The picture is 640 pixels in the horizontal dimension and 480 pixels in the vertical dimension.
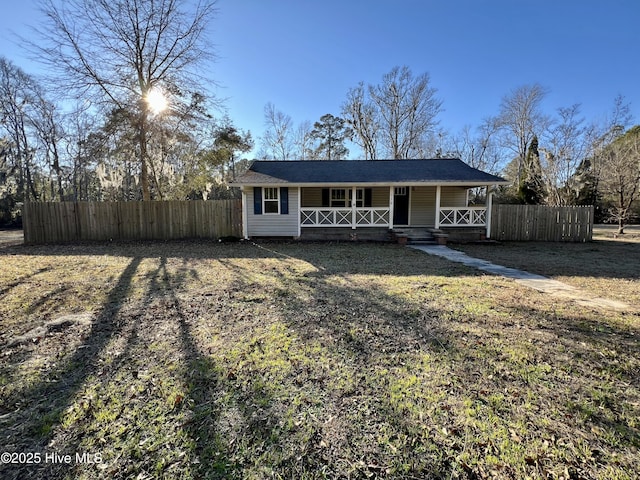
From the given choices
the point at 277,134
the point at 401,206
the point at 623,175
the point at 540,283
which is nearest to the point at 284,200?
the point at 401,206

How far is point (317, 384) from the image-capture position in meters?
2.48

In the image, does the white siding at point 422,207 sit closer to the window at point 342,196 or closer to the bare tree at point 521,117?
the window at point 342,196

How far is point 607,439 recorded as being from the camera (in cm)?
188

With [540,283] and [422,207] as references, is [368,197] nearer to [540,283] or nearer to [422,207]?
[422,207]

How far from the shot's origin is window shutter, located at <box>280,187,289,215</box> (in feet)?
39.6

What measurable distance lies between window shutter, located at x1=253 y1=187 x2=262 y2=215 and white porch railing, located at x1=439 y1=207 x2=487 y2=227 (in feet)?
24.2

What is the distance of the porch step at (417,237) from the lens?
11.2m

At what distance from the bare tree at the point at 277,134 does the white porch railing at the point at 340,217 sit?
1962 cm

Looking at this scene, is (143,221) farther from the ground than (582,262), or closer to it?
farther from the ground

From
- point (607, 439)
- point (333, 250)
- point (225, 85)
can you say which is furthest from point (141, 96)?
point (607, 439)

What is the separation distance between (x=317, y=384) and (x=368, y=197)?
1206 cm

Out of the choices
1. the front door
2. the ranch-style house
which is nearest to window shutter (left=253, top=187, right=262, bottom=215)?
the ranch-style house

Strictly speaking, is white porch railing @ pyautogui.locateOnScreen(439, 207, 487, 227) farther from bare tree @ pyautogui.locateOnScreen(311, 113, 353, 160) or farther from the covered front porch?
bare tree @ pyautogui.locateOnScreen(311, 113, 353, 160)

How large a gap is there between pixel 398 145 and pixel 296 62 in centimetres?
1353
